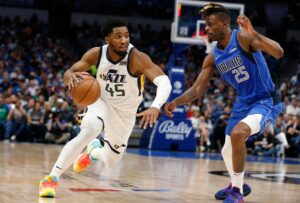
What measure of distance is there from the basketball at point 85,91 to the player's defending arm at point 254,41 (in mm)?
1419

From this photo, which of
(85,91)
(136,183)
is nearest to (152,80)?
(85,91)

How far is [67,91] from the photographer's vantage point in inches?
647

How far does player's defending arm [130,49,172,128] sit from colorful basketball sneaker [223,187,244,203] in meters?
1.01

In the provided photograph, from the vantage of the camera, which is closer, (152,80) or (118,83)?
(152,80)

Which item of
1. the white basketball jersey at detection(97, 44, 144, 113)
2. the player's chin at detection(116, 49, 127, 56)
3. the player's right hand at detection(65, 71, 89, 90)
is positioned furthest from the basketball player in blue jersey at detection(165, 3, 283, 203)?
the player's right hand at detection(65, 71, 89, 90)

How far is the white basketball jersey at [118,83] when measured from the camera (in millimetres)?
5832

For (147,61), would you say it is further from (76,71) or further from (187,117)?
(187,117)

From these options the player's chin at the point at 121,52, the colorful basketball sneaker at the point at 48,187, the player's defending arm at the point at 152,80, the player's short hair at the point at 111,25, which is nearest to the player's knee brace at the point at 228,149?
the player's defending arm at the point at 152,80

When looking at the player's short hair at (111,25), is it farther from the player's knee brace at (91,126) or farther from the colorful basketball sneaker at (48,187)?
the colorful basketball sneaker at (48,187)

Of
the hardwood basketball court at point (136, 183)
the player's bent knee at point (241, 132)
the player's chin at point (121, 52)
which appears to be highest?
the player's chin at point (121, 52)

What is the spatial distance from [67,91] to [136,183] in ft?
32.4

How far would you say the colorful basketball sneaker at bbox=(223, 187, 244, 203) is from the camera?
524cm

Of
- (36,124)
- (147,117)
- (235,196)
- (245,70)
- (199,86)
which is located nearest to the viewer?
(147,117)

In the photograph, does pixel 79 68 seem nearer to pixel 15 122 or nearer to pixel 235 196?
pixel 235 196
